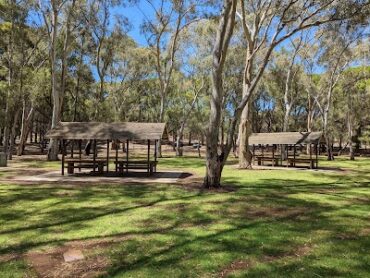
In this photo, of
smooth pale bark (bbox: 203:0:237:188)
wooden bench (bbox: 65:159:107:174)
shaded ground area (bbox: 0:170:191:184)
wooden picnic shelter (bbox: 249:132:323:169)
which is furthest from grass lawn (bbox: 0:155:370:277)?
wooden picnic shelter (bbox: 249:132:323:169)

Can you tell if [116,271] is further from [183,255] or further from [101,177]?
[101,177]

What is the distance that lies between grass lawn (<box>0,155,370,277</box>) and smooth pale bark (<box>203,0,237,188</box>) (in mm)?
987

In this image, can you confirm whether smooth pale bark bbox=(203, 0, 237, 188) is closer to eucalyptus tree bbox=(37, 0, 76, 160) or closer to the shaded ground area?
the shaded ground area

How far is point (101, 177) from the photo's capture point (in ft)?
64.4

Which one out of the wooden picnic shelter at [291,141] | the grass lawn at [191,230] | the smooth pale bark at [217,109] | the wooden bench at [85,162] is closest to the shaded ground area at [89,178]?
the wooden bench at [85,162]

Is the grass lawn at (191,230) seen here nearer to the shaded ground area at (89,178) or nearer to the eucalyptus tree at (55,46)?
the shaded ground area at (89,178)

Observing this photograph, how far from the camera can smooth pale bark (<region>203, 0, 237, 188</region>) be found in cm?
1497

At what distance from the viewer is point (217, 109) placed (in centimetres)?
1517

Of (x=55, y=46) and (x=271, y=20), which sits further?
(x=55, y=46)

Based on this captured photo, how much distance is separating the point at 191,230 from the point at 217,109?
6.92 m

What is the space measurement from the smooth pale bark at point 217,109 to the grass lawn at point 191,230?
0.99 metres

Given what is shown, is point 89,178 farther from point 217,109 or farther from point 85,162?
point 217,109

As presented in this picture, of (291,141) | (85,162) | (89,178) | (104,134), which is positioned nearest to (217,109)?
(104,134)

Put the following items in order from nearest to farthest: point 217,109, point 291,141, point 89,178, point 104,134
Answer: point 217,109, point 89,178, point 104,134, point 291,141
